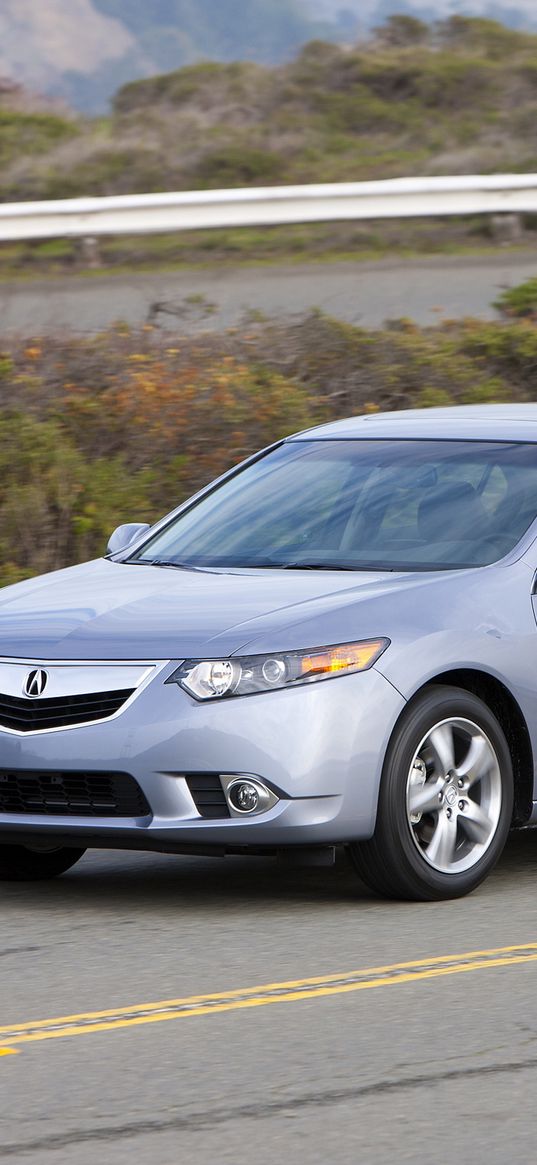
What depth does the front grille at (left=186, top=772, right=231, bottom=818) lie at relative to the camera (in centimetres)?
638

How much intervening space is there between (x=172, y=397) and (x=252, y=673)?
661 cm

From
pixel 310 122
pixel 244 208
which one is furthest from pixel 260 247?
pixel 310 122

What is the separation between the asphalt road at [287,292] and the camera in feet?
51.6

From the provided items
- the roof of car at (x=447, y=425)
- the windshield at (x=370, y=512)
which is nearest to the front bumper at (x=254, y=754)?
the windshield at (x=370, y=512)

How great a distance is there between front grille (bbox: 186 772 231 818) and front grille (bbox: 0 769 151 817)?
0.16m

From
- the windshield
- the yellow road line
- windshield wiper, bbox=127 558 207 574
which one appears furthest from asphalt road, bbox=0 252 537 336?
the yellow road line

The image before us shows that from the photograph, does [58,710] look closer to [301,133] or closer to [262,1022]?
[262,1022]

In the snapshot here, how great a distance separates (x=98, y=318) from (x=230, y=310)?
1.02 metres

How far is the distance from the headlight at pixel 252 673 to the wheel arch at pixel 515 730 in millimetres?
640

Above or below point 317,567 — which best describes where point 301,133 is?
above

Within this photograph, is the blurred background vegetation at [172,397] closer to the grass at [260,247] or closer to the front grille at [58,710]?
the grass at [260,247]

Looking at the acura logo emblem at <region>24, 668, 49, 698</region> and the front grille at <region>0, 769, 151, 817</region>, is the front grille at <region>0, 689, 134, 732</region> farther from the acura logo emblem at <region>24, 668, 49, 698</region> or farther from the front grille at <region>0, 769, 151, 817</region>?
the front grille at <region>0, 769, 151, 817</region>

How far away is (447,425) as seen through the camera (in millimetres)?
7953

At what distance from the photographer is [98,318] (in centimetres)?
1591
